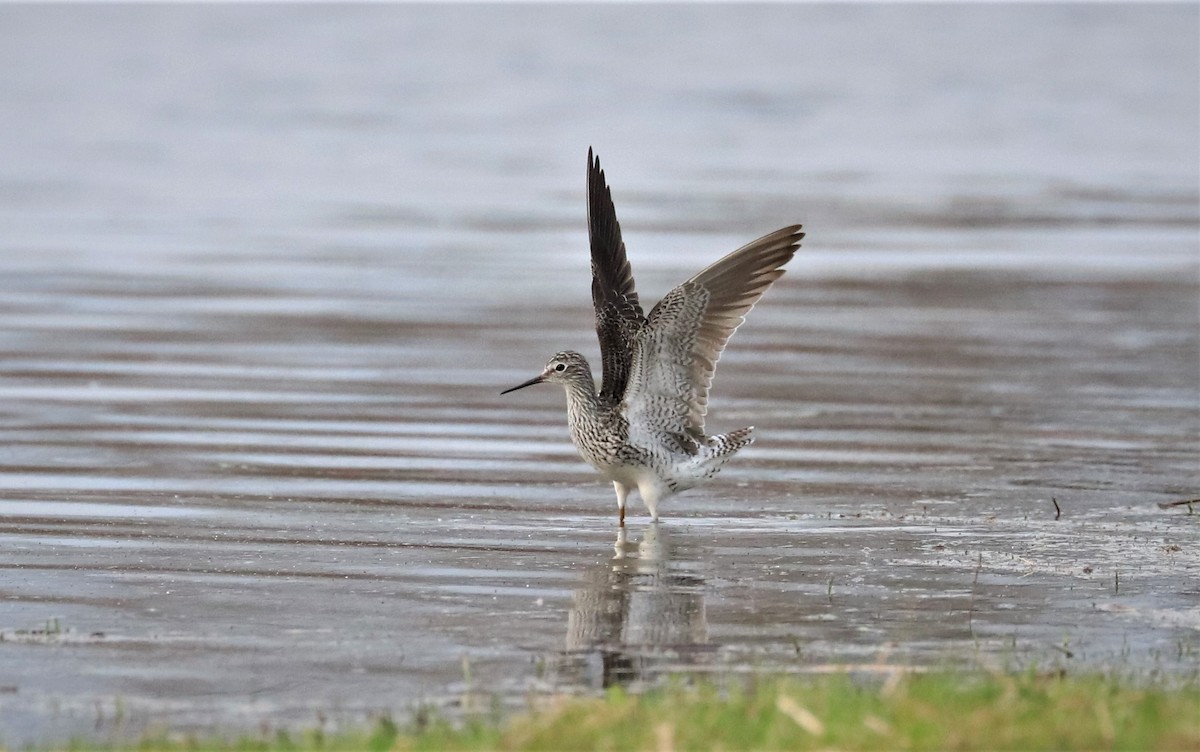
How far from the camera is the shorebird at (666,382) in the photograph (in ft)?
35.9

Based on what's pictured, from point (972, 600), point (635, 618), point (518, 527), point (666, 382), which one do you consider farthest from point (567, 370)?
point (972, 600)

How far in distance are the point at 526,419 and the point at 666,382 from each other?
10.6 feet

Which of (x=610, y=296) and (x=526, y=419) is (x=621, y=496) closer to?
(x=610, y=296)

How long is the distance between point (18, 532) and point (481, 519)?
2464mm

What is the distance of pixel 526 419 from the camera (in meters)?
14.2

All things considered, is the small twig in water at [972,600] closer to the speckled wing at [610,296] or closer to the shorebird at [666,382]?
the shorebird at [666,382]

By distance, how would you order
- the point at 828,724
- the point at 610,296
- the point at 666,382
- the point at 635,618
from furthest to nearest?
the point at 610,296, the point at 666,382, the point at 635,618, the point at 828,724

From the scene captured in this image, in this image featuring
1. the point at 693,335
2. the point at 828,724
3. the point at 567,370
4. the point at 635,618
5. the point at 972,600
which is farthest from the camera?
the point at 567,370

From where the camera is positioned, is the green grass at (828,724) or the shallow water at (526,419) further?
the shallow water at (526,419)

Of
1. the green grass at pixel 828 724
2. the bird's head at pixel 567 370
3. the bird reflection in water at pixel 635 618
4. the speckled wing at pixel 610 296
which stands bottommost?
the green grass at pixel 828 724

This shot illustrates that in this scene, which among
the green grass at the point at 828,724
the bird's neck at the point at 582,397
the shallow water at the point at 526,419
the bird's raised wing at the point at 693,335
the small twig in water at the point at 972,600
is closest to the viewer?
the green grass at the point at 828,724

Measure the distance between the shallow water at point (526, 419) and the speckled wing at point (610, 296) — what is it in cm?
82

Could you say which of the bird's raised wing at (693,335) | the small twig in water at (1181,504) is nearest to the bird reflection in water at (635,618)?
the bird's raised wing at (693,335)

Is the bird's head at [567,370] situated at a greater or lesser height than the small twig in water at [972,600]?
greater
